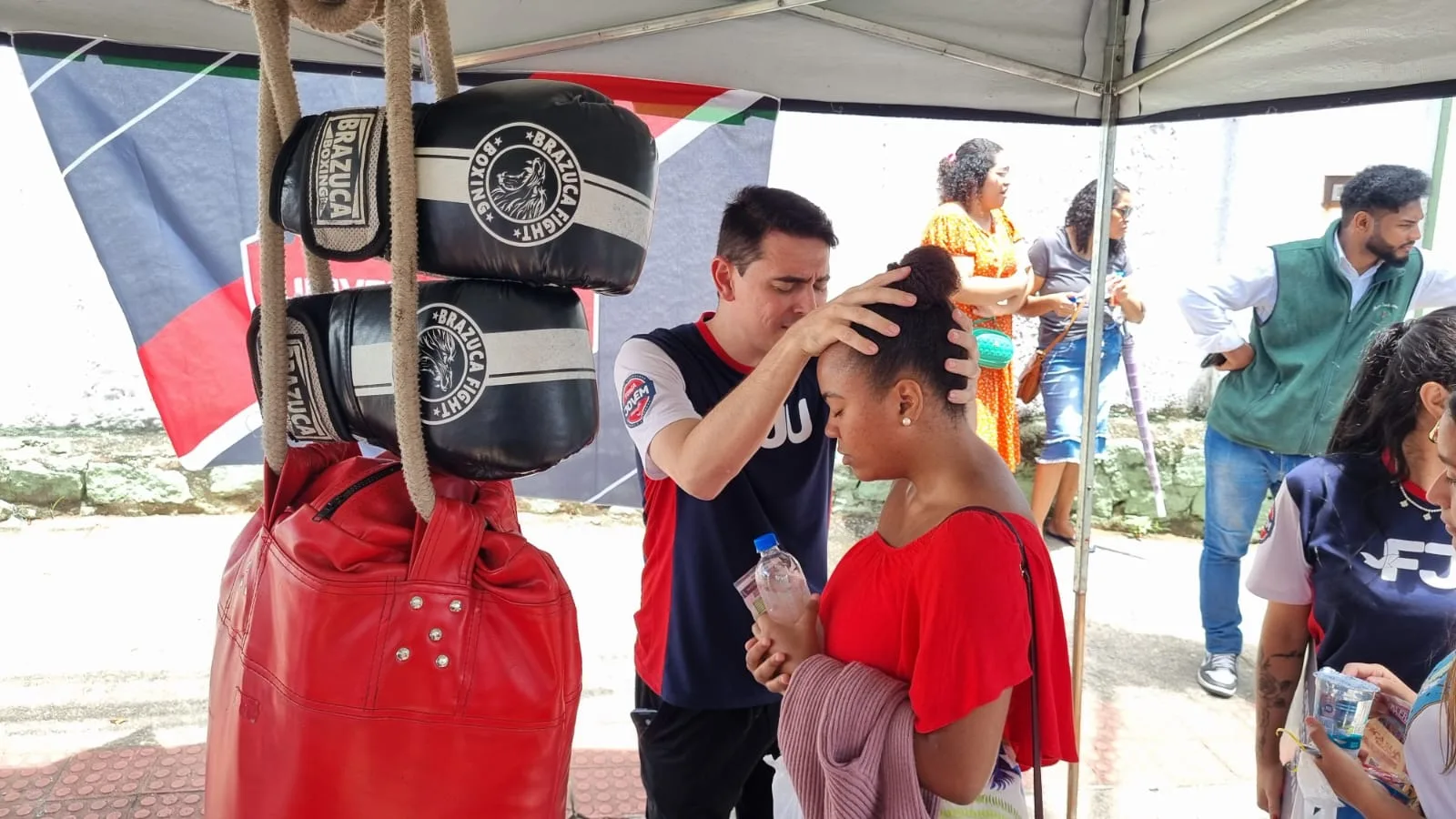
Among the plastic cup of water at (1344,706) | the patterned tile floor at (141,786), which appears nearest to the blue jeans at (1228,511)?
the plastic cup of water at (1344,706)

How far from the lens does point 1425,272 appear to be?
3609mm

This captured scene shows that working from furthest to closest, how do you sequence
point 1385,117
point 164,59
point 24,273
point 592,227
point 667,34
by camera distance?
point 1385,117 → point 24,273 → point 164,59 → point 667,34 → point 592,227

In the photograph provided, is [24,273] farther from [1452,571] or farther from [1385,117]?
[1385,117]

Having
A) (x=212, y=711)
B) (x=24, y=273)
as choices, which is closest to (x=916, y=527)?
(x=212, y=711)

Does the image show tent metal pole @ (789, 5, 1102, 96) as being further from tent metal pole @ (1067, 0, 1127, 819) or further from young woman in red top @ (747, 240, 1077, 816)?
young woman in red top @ (747, 240, 1077, 816)

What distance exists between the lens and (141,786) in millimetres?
3020

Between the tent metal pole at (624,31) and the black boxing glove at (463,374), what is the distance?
1.80 meters

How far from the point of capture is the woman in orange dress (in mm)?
4188

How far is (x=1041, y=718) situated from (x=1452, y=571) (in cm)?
110

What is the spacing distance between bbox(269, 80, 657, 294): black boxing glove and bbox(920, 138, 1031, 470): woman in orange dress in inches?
137

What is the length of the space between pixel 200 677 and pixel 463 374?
3.80m

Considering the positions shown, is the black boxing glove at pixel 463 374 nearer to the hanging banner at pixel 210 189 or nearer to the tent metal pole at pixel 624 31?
the tent metal pole at pixel 624 31

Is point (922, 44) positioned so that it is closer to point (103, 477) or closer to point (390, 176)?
point (390, 176)

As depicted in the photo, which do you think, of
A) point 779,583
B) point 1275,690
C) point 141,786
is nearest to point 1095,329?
point 1275,690
